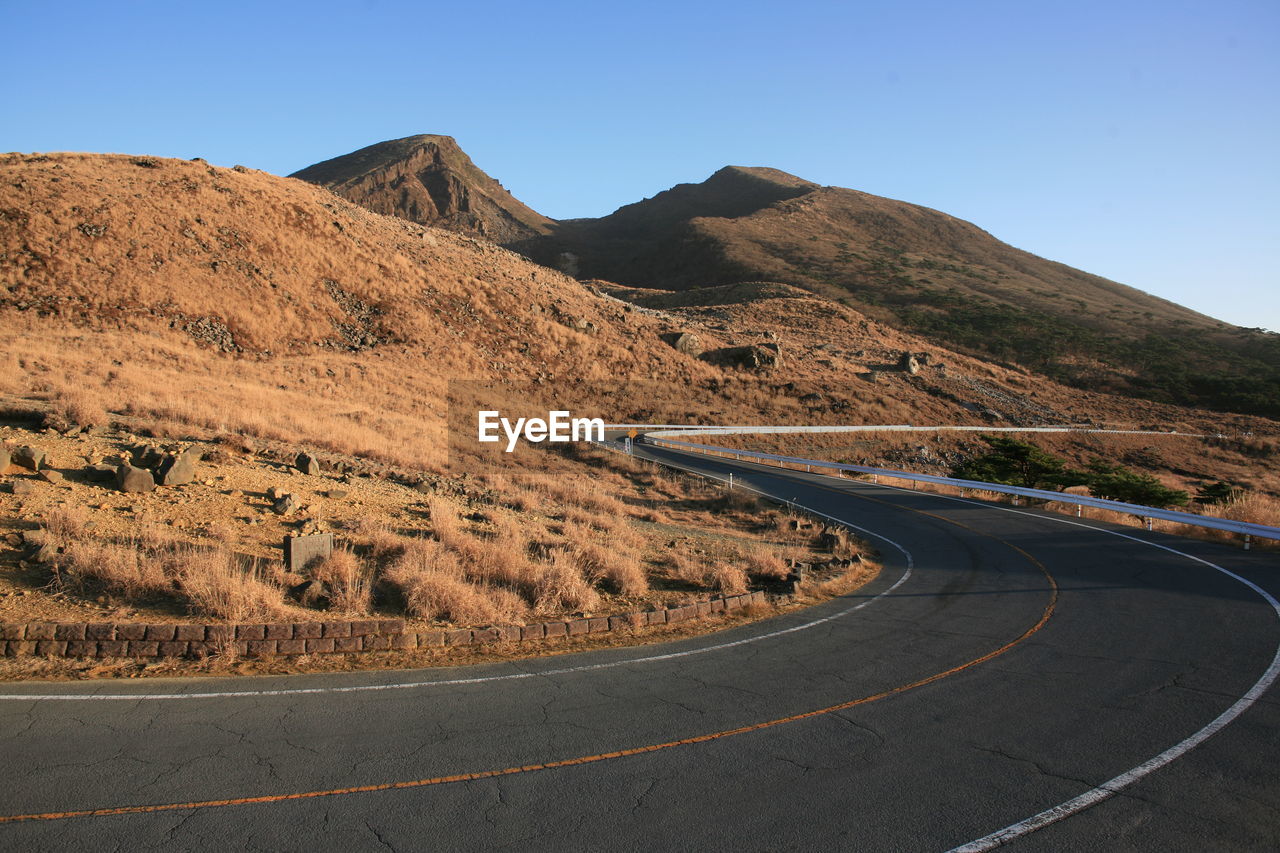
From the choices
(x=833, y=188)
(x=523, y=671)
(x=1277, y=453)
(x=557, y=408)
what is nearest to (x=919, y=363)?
(x=1277, y=453)

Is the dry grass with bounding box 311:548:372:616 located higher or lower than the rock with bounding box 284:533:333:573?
lower

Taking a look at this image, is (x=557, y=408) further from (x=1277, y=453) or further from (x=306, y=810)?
(x=1277, y=453)

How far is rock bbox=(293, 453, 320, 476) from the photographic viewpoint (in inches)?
590

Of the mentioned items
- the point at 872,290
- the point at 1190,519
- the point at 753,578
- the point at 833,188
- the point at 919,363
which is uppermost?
the point at 833,188

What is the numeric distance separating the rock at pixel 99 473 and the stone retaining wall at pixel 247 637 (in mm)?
4752

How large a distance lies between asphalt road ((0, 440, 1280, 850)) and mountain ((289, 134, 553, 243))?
138277 millimetres

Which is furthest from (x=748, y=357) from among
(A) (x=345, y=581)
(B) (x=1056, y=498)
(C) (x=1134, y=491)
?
(A) (x=345, y=581)

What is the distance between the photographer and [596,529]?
15.9m

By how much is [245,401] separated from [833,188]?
160629mm

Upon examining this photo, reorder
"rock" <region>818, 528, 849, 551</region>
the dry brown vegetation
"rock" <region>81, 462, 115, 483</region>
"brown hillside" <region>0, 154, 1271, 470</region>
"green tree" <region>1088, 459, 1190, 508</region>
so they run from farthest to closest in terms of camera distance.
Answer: "green tree" <region>1088, 459, 1190, 508</region>, "brown hillside" <region>0, 154, 1271, 470</region>, "rock" <region>818, 528, 849, 551</region>, "rock" <region>81, 462, 115, 483</region>, the dry brown vegetation

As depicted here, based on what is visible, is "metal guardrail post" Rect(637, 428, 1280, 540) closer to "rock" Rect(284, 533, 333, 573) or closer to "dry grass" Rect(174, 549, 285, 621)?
"rock" Rect(284, 533, 333, 573)

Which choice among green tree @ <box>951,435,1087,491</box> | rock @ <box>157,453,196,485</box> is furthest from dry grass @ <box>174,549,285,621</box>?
green tree @ <box>951,435,1087,491</box>

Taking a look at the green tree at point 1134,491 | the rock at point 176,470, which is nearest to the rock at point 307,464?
the rock at point 176,470

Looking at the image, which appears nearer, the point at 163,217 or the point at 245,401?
the point at 245,401
